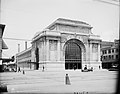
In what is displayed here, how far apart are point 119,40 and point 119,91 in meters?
0.92

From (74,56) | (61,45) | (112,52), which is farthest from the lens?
(61,45)

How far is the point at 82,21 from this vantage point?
10.5 ft

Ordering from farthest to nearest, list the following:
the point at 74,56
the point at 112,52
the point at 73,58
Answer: the point at 74,56 → the point at 73,58 → the point at 112,52

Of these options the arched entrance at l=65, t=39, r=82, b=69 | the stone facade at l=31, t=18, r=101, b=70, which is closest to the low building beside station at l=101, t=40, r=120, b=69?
the stone facade at l=31, t=18, r=101, b=70

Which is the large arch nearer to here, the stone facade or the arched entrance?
the arched entrance

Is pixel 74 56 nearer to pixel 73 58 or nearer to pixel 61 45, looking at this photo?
pixel 73 58

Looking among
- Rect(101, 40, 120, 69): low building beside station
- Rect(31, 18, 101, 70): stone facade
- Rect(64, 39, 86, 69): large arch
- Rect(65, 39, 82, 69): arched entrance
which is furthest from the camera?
Rect(64, 39, 86, 69): large arch

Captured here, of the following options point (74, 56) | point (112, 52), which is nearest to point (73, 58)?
point (74, 56)

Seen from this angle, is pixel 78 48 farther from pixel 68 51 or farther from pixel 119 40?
pixel 119 40

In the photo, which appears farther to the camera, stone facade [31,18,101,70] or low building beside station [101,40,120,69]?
stone facade [31,18,101,70]

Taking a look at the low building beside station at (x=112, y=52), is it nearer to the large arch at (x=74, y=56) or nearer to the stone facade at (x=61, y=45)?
the stone facade at (x=61, y=45)

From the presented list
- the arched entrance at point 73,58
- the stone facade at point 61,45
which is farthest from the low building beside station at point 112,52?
the arched entrance at point 73,58

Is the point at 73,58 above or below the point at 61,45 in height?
below

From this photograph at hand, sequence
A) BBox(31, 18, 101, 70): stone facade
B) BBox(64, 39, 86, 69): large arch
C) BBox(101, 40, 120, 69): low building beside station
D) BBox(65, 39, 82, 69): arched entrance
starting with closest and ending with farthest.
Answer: BBox(101, 40, 120, 69): low building beside station < BBox(31, 18, 101, 70): stone facade < BBox(65, 39, 82, 69): arched entrance < BBox(64, 39, 86, 69): large arch
